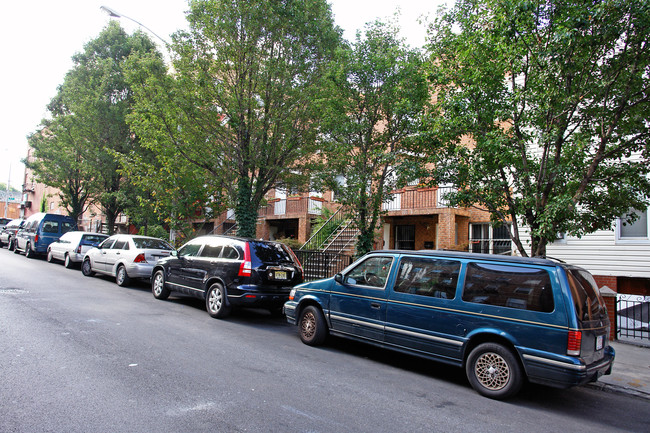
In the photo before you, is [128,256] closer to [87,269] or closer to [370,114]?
[87,269]

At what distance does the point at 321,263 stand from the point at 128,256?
6.27 metres

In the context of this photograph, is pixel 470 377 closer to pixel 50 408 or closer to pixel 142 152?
pixel 50 408

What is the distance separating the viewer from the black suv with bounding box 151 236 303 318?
332 inches

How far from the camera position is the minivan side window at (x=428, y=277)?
5633 mm

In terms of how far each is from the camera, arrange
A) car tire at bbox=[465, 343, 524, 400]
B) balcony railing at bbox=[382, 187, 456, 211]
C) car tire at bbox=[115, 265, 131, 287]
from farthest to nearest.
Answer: balcony railing at bbox=[382, 187, 456, 211] < car tire at bbox=[115, 265, 131, 287] < car tire at bbox=[465, 343, 524, 400]

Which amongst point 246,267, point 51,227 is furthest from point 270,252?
point 51,227

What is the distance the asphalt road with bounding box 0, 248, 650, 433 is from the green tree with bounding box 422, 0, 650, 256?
9.63 ft

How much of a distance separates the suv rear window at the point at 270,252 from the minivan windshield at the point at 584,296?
5784 mm

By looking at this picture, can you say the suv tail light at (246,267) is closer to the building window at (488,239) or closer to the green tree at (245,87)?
the green tree at (245,87)

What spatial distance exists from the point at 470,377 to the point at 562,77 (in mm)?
5325

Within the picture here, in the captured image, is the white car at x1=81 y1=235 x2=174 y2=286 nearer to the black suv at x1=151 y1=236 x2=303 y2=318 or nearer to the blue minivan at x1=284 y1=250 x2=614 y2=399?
the black suv at x1=151 y1=236 x2=303 y2=318

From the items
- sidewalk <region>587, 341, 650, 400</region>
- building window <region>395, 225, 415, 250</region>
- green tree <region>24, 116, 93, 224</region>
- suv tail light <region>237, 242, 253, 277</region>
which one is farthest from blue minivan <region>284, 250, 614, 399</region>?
green tree <region>24, 116, 93, 224</region>

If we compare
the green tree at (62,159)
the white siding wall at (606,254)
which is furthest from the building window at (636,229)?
the green tree at (62,159)

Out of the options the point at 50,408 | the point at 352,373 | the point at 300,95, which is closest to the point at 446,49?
the point at 300,95
